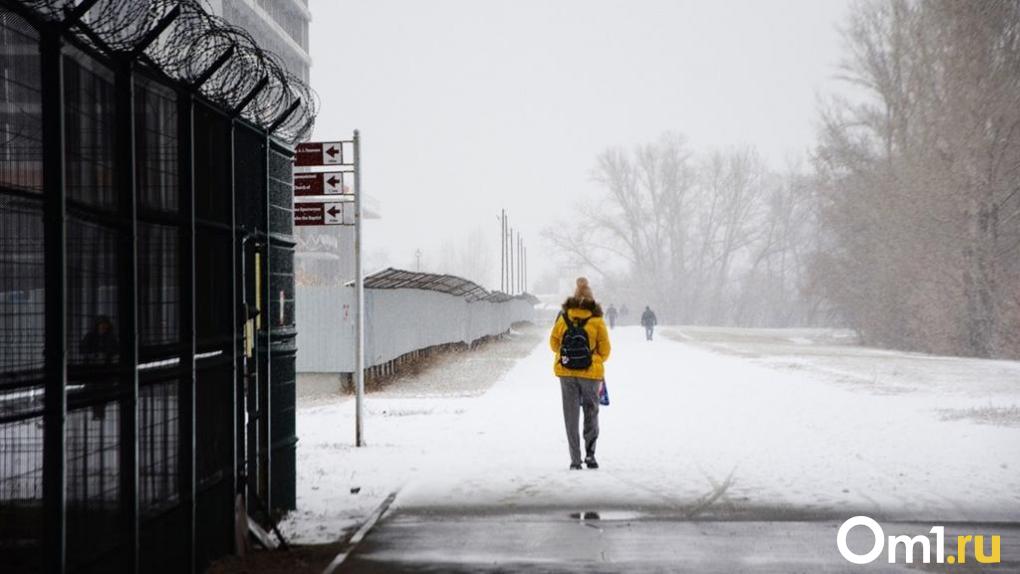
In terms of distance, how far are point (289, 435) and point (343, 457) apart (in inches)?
143

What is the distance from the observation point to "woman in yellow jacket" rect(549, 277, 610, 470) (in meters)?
11.6

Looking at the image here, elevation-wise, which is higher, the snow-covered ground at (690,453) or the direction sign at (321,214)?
the direction sign at (321,214)

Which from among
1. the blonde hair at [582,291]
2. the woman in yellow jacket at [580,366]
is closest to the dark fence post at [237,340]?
the woman in yellow jacket at [580,366]

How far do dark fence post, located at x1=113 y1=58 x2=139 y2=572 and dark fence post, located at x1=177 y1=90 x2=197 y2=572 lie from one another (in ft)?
2.71

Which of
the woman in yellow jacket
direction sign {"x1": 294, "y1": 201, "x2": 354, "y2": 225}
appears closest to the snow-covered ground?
the woman in yellow jacket

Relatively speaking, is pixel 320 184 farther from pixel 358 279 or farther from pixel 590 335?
pixel 590 335

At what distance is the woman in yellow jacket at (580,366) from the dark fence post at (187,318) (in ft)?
17.2

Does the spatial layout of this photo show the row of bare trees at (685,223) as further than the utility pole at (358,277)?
Yes

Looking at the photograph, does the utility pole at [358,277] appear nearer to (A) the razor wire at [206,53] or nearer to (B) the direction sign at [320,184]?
(B) the direction sign at [320,184]

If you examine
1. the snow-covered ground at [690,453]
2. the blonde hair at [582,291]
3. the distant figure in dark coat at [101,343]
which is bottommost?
the snow-covered ground at [690,453]

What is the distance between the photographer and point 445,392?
22641mm
